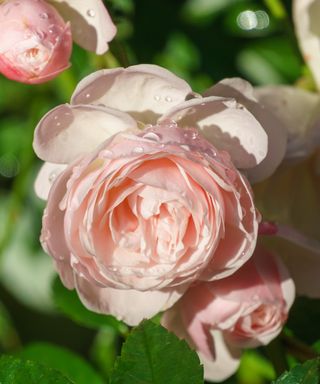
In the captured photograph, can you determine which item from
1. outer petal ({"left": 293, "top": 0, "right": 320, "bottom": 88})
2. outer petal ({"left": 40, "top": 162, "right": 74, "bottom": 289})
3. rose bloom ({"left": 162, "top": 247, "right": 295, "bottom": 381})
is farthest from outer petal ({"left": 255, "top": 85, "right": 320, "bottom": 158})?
outer petal ({"left": 40, "top": 162, "right": 74, "bottom": 289})

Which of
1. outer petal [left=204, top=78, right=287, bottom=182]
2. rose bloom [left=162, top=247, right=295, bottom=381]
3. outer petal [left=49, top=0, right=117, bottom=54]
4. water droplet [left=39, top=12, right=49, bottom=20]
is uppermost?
water droplet [left=39, top=12, right=49, bottom=20]

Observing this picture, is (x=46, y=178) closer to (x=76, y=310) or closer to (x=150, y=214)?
(x=150, y=214)

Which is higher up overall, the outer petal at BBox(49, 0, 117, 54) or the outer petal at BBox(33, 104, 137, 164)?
the outer petal at BBox(49, 0, 117, 54)

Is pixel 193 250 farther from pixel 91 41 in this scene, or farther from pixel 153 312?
pixel 91 41

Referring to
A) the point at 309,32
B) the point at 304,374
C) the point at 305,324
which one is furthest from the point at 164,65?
the point at 304,374

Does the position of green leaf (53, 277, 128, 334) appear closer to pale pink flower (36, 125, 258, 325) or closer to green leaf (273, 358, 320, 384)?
pale pink flower (36, 125, 258, 325)

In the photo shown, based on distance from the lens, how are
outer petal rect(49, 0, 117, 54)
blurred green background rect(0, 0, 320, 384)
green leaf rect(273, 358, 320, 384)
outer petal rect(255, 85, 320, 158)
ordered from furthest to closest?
blurred green background rect(0, 0, 320, 384) → outer petal rect(255, 85, 320, 158) → outer petal rect(49, 0, 117, 54) → green leaf rect(273, 358, 320, 384)

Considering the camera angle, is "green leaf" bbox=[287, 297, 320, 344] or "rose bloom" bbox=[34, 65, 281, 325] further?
"green leaf" bbox=[287, 297, 320, 344]
